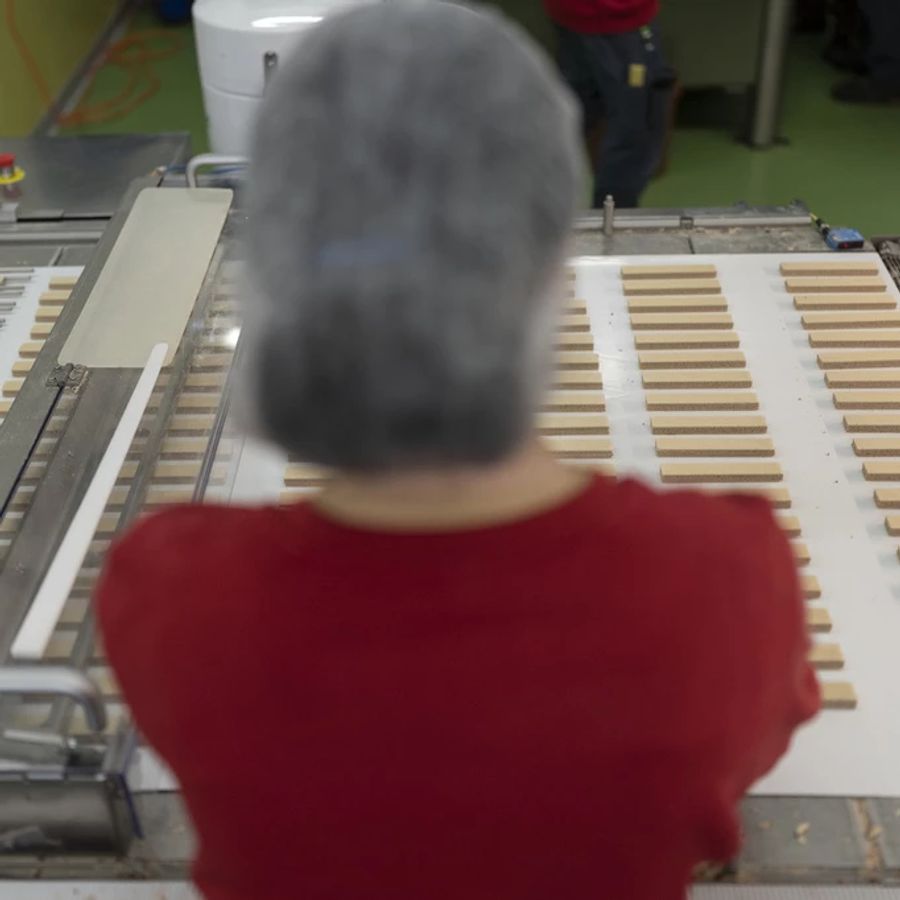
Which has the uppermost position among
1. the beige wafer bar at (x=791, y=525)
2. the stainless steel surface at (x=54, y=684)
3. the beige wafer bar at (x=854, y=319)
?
the stainless steel surface at (x=54, y=684)

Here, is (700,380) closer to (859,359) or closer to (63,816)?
(859,359)

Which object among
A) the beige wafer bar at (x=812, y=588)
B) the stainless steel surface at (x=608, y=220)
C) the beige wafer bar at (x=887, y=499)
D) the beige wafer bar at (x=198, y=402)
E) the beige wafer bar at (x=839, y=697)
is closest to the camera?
the beige wafer bar at (x=839, y=697)

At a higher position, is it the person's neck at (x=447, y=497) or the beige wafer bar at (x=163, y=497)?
the person's neck at (x=447, y=497)

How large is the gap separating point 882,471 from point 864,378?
0.22m

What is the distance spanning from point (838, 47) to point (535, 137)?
4224mm

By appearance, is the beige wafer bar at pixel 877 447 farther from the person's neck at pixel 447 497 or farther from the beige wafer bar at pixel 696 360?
the person's neck at pixel 447 497

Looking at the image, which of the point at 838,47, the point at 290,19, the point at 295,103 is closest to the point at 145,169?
the point at 290,19

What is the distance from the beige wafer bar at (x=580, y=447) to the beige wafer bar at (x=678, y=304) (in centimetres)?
36

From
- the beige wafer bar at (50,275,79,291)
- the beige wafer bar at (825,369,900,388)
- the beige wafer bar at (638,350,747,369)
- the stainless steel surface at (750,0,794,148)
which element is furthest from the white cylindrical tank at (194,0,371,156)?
the stainless steel surface at (750,0,794,148)

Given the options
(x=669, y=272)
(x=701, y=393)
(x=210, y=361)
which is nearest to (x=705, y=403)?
(x=701, y=393)

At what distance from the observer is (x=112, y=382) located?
4.80 ft

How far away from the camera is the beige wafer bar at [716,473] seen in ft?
4.63

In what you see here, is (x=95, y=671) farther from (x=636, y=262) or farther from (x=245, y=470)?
(x=636, y=262)

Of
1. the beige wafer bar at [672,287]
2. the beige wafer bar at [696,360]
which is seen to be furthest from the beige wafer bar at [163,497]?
the beige wafer bar at [672,287]
